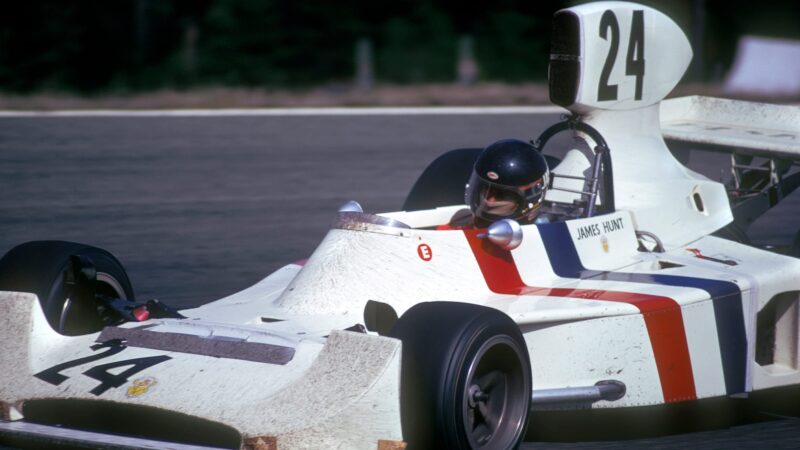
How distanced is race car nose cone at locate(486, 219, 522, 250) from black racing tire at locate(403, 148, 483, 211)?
5.54 ft

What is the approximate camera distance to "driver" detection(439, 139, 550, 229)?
5.32 m

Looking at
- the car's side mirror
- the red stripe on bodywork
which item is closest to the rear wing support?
the red stripe on bodywork

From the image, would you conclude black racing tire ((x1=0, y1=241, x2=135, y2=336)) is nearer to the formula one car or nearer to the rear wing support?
the formula one car

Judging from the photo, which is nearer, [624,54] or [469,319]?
[469,319]

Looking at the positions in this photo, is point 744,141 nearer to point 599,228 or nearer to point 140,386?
point 599,228

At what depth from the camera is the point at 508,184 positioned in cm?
531

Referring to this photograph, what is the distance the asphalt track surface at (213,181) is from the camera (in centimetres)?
812

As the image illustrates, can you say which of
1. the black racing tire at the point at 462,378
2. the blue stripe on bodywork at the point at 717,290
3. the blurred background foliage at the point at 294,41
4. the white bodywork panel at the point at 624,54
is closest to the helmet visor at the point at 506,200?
the blue stripe on bodywork at the point at 717,290

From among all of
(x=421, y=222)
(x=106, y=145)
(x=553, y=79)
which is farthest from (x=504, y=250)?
(x=106, y=145)

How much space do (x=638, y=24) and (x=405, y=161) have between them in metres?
4.91

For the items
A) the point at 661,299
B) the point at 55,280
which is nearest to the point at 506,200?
the point at 661,299

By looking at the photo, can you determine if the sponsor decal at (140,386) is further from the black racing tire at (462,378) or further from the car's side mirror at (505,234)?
the car's side mirror at (505,234)

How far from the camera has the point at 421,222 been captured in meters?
5.87

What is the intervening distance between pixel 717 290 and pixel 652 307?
41cm
